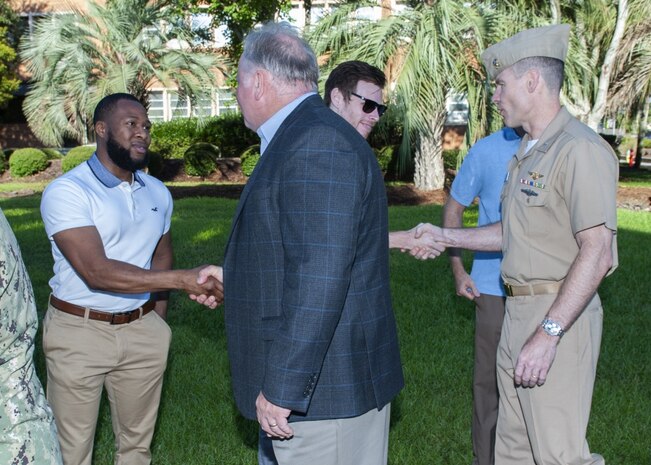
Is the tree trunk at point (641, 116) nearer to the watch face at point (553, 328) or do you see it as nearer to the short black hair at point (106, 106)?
the short black hair at point (106, 106)

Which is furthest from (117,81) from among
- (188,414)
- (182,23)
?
(188,414)

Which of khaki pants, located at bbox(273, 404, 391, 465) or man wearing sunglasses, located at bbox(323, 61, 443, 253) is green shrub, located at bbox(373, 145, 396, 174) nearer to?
man wearing sunglasses, located at bbox(323, 61, 443, 253)

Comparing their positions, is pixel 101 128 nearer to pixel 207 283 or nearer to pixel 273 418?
pixel 207 283

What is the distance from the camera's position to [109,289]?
3.78m

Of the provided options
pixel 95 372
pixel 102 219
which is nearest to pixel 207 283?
pixel 102 219

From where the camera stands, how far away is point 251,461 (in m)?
5.11

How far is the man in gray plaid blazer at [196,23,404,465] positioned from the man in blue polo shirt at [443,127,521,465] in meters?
1.72

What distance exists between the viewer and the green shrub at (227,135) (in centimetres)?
2931

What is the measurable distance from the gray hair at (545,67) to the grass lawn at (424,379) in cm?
272

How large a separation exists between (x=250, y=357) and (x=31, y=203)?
56.2ft

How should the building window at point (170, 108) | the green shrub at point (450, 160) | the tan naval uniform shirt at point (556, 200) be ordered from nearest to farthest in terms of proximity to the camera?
the tan naval uniform shirt at point (556, 200) → the green shrub at point (450, 160) → the building window at point (170, 108)

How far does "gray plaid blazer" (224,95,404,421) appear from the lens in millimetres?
2609

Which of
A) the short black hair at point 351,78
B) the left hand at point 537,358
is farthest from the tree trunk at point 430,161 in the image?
the left hand at point 537,358

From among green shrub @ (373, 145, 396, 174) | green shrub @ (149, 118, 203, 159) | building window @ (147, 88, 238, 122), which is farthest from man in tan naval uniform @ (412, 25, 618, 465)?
building window @ (147, 88, 238, 122)
